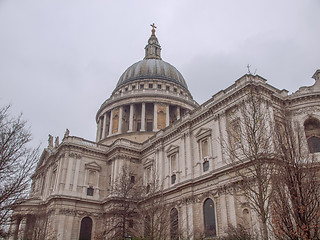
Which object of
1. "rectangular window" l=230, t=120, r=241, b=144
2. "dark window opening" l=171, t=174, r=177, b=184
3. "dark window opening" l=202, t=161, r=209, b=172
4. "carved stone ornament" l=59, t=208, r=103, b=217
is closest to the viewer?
"rectangular window" l=230, t=120, r=241, b=144

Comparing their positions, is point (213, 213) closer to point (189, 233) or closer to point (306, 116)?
point (189, 233)

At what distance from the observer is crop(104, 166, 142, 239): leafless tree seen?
3012 cm

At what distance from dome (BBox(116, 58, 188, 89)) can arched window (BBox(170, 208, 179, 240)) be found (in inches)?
1315

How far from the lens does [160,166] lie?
36.9 metres

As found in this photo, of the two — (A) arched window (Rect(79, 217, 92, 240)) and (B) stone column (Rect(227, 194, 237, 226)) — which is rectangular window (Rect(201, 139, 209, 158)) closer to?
(B) stone column (Rect(227, 194, 237, 226))

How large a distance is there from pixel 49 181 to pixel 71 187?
658 centimetres

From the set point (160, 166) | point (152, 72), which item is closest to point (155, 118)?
point (152, 72)

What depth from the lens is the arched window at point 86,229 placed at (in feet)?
122

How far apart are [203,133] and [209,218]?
342 inches

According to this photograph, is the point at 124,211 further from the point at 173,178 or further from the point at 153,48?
the point at 153,48

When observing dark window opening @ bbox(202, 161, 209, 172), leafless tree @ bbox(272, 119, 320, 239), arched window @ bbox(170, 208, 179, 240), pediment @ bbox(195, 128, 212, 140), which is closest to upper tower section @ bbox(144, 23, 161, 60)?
pediment @ bbox(195, 128, 212, 140)

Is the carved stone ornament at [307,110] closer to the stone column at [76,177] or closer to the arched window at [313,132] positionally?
the arched window at [313,132]

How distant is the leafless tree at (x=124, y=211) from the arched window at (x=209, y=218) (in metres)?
6.65

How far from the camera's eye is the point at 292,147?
13180 millimetres
